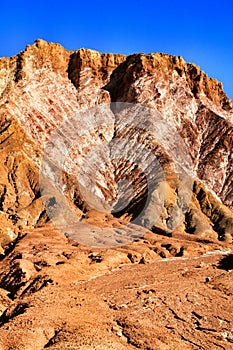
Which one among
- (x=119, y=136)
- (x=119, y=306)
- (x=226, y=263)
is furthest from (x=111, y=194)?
(x=119, y=306)

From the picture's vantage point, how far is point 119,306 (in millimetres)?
31828

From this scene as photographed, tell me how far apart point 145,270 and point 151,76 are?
124407mm

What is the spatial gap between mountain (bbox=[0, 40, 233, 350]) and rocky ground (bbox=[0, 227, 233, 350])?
0.13 metres

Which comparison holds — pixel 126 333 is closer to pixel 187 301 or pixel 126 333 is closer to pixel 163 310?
pixel 163 310

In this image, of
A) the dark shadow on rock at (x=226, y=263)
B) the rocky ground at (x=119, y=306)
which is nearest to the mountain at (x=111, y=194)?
the rocky ground at (x=119, y=306)

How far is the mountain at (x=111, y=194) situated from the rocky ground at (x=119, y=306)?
129 mm

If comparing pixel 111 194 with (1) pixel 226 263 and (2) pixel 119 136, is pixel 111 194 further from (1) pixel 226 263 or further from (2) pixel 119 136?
(1) pixel 226 263

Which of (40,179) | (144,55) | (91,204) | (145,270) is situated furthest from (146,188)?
(145,270)

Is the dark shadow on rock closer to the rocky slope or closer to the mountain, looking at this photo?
the mountain

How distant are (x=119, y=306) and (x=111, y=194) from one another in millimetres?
95431

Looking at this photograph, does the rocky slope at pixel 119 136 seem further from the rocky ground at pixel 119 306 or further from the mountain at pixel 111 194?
the rocky ground at pixel 119 306

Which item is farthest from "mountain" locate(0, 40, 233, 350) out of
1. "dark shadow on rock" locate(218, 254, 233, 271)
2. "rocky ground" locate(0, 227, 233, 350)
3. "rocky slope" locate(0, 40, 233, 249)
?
"dark shadow on rock" locate(218, 254, 233, 271)

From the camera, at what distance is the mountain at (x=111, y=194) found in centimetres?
2992

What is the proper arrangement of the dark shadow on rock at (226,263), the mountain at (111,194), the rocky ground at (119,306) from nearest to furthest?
the rocky ground at (119,306) < the mountain at (111,194) < the dark shadow on rock at (226,263)
